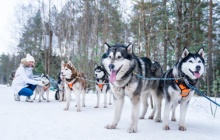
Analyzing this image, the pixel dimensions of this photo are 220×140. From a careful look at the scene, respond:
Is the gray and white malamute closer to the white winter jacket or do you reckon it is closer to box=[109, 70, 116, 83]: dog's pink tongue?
box=[109, 70, 116, 83]: dog's pink tongue

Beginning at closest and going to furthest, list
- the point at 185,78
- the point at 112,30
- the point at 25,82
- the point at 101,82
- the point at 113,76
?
1. the point at 113,76
2. the point at 185,78
3. the point at 101,82
4. the point at 25,82
5. the point at 112,30

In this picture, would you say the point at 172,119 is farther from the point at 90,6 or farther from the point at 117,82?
the point at 90,6

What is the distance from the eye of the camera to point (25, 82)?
697 centimetres

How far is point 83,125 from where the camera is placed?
Answer: 11.6ft

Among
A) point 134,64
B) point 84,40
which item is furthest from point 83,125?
point 84,40

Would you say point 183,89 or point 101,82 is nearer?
point 183,89

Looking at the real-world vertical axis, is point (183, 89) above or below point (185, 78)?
below

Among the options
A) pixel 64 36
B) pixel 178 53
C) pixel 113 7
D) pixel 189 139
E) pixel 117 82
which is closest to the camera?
pixel 189 139

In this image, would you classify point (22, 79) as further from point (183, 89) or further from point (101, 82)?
point (183, 89)

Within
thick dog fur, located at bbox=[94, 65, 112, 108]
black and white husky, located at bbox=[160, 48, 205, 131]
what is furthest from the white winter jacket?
black and white husky, located at bbox=[160, 48, 205, 131]

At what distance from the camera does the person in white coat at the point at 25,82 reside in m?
6.83

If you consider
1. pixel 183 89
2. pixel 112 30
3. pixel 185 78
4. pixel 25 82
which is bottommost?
pixel 25 82

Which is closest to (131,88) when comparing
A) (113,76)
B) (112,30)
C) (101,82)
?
(113,76)

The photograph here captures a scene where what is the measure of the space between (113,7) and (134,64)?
11.4 meters
